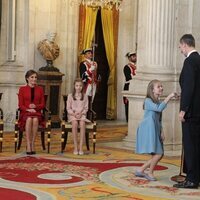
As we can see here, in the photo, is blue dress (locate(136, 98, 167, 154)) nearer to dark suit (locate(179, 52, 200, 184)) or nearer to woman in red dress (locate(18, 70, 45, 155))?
dark suit (locate(179, 52, 200, 184))

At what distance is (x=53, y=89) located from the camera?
12977 millimetres

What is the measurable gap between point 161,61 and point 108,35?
208 inches

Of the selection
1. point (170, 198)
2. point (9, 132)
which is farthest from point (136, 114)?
point (170, 198)

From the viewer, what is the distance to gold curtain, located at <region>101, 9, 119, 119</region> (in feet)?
49.4

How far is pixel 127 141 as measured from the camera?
1027 cm

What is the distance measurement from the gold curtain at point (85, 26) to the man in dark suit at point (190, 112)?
25.0 feet

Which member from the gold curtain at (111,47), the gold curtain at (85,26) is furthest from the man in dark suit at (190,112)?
the gold curtain at (111,47)

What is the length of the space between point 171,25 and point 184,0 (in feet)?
1.70

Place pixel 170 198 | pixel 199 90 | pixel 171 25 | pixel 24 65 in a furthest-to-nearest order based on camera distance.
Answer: pixel 24 65 → pixel 171 25 → pixel 199 90 → pixel 170 198

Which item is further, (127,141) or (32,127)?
(127,141)

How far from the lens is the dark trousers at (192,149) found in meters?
6.83

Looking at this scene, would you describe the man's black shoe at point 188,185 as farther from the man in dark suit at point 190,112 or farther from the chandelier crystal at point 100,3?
the chandelier crystal at point 100,3

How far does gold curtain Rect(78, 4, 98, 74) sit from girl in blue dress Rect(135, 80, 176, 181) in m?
7.16

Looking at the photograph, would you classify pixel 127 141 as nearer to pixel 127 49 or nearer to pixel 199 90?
pixel 199 90
